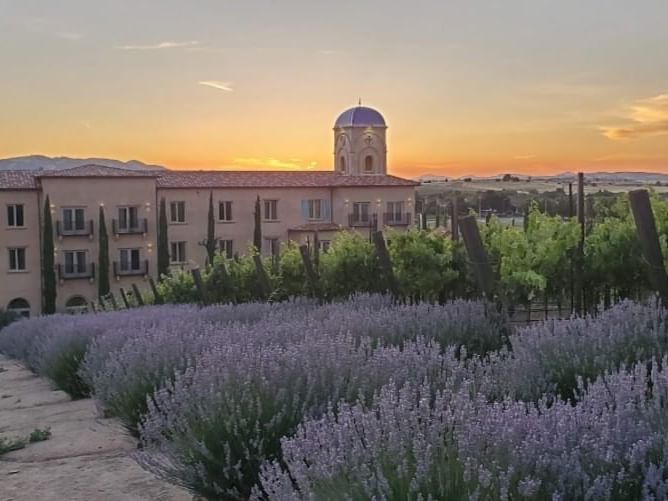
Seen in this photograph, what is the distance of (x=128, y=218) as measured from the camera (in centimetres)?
4412

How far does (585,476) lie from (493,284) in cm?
409

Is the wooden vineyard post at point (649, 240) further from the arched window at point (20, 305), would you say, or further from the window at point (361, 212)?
the window at point (361, 212)

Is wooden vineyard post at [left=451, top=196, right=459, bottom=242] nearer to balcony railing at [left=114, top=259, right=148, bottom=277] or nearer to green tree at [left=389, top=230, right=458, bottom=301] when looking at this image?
green tree at [left=389, top=230, right=458, bottom=301]

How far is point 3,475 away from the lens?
4.35 meters

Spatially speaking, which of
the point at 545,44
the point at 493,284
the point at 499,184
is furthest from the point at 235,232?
the point at 493,284

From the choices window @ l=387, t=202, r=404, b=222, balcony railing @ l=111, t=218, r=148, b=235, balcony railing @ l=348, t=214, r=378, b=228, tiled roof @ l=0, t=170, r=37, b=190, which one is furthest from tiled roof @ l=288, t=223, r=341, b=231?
tiled roof @ l=0, t=170, r=37, b=190

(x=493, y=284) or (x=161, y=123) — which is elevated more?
(x=161, y=123)

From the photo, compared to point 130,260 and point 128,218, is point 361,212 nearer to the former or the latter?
point 128,218

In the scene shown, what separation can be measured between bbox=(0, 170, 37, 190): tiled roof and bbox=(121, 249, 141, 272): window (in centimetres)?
554

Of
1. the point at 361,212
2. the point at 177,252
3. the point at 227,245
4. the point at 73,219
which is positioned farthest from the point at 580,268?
the point at 361,212

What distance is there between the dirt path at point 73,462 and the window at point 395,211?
43470mm

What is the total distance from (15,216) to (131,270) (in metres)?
6.29

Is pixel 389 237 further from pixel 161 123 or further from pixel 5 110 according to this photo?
pixel 5 110

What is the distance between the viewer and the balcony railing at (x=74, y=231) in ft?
139
